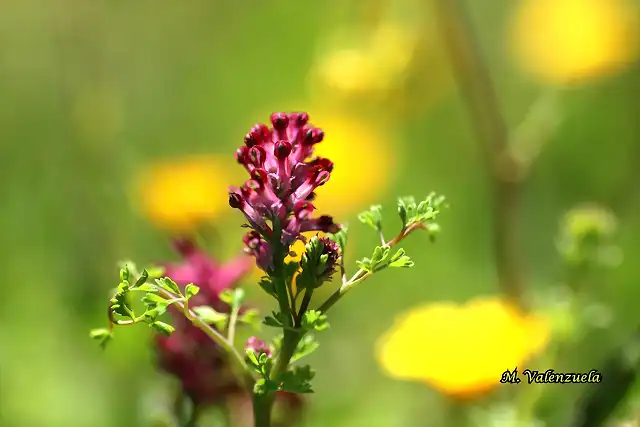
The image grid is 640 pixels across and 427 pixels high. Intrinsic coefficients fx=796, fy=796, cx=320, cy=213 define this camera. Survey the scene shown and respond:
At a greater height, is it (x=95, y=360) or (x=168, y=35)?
(x=168, y=35)

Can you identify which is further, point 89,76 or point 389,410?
point 89,76

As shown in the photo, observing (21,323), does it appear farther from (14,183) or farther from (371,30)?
(371,30)

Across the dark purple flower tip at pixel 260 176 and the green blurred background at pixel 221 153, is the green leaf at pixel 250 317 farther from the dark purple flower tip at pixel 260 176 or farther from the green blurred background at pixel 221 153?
the green blurred background at pixel 221 153

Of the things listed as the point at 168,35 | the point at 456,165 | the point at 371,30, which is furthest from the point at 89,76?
the point at 456,165

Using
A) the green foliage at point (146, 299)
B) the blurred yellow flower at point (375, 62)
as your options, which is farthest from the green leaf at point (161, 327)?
the blurred yellow flower at point (375, 62)

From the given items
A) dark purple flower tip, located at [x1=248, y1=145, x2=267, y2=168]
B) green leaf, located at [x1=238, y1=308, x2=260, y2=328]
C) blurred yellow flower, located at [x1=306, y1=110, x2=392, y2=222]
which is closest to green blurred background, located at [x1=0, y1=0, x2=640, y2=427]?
blurred yellow flower, located at [x1=306, y1=110, x2=392, y2=222]

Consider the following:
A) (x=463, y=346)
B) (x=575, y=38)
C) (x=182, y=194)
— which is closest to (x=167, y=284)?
(x=463, y=346)
